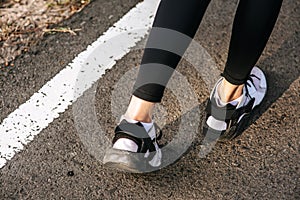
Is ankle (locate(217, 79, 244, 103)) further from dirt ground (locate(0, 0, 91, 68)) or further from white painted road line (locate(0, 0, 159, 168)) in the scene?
dirt ground (locate(0, 0, 91, 68))

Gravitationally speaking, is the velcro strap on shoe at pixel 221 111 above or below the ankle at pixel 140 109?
below

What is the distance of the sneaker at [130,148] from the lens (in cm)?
211

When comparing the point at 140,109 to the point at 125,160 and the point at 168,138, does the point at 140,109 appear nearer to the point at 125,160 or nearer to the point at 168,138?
the point at 125,160

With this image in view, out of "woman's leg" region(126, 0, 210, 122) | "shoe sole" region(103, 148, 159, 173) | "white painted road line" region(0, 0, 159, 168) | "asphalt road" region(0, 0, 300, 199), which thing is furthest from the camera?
"white painted road line" region(0, 0, 159, 168)

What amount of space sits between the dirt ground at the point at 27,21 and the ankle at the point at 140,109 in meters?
0.96

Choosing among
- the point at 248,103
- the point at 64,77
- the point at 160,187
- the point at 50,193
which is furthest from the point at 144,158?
the point at 64,77

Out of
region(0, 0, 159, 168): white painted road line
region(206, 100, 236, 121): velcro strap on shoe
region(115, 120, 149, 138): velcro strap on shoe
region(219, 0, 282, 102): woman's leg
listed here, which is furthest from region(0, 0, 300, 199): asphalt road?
region(219, 0, 282, 102): woman's leg

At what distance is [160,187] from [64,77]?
2.70ft

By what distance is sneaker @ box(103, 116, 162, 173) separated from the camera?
2105mm

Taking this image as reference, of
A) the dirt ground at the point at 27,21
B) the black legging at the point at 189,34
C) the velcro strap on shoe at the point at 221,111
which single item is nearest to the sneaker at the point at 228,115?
the velcro strap on shoe at the point at 221,111

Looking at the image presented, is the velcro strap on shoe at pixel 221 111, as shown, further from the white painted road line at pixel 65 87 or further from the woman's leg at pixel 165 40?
the white painted road line at pixel 65 87

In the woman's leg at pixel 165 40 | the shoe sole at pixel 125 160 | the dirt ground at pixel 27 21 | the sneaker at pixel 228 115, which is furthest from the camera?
the dirt ground at pixel 27 21

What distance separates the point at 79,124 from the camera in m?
2.54

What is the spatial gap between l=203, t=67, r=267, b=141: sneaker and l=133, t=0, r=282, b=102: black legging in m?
0.25
